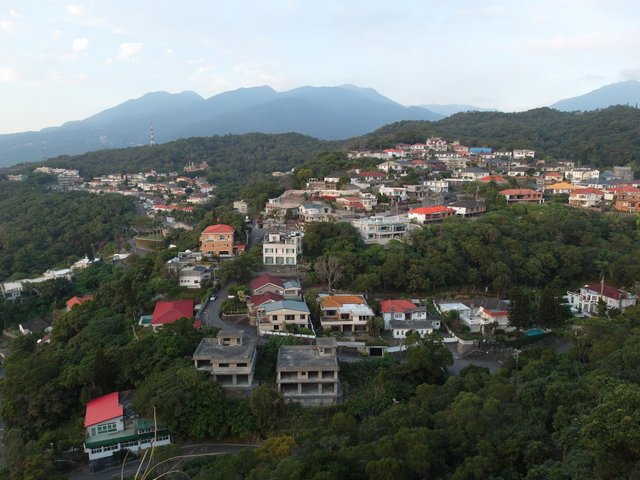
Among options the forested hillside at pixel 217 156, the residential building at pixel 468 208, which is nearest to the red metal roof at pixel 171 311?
the residential building at pixel 468 208

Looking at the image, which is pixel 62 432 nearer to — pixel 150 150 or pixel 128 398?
pixel 128 398

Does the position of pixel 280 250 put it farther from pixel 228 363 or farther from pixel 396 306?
pixel 228 363

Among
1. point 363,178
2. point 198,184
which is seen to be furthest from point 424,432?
point 198,184

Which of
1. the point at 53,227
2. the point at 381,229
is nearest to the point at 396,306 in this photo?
the point at 381,229

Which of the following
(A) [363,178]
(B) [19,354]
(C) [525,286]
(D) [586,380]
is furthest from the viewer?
(A) [363,178]

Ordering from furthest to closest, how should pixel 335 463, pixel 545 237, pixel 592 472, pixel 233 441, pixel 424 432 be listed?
pixel 545 237
pixel 233 441
pixel 424 432
pixel 335 463
pixel 592 472

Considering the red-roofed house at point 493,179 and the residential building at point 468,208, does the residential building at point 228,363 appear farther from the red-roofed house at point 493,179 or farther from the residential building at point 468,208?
the red-roofed house at point 493,179
